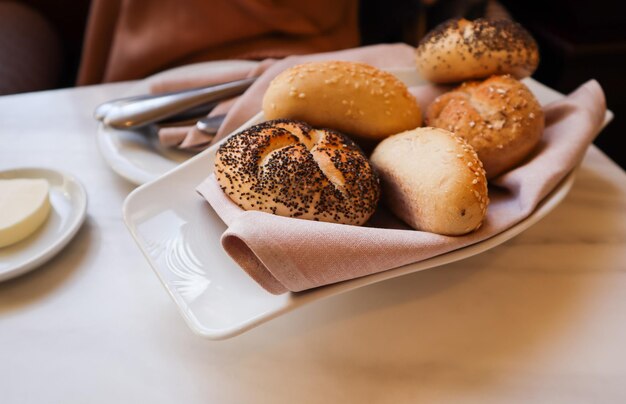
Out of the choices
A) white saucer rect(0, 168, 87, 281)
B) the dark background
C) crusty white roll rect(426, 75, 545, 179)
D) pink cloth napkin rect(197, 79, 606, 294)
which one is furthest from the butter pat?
the dark background

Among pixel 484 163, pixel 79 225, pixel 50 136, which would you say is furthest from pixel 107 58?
pixel 484 163

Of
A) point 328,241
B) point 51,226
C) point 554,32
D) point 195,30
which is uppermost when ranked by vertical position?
point 554,32

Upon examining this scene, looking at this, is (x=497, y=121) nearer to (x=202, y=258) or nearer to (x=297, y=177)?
(x=297, y=177)

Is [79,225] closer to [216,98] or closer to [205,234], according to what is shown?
[205,234]

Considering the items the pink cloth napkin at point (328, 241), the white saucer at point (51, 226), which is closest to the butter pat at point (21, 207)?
the white saucer at point (51, 226)

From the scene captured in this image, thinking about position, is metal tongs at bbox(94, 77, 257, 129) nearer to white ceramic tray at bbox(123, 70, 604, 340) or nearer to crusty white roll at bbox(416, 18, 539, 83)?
white ceramic tray at bbox(123, 70, 604, 340)

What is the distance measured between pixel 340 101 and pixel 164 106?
1.13 feet

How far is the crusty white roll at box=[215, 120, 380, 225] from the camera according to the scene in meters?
0.55

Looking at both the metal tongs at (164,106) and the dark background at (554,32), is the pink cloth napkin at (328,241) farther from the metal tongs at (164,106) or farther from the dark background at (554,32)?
the dark background at (554,32)

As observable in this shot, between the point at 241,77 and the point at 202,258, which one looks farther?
the point at 241,77

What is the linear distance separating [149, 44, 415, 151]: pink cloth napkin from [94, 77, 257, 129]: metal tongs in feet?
0.10

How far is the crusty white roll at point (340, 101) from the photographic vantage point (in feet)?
2.20

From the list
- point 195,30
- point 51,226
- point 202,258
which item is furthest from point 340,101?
point 195,30

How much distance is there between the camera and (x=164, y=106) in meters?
0.85
